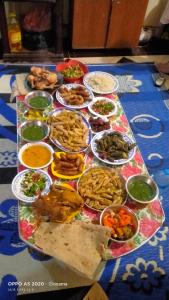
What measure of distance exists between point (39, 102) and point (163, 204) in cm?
151

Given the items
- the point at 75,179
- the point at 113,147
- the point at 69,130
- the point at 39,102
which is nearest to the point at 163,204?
the point at 113,147

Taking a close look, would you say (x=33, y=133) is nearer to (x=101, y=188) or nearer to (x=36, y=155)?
(x=36, y=155)

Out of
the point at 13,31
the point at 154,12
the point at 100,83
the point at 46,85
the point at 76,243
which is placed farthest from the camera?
the point at 154,12

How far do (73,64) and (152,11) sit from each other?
99.2 inches

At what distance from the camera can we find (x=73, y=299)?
6.91 feet

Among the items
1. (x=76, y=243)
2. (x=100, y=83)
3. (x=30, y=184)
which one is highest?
(x=100, y=83)

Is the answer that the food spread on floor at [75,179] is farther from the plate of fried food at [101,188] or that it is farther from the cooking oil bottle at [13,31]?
the cooking oil bottle at [13,31]

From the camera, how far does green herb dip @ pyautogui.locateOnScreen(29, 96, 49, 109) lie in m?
2.55

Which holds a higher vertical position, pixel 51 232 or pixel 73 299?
pixel 51 232

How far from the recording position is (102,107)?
8.70 ft

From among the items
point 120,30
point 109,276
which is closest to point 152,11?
point 120,30

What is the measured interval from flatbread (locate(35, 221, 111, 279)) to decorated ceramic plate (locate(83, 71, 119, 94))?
1.51m

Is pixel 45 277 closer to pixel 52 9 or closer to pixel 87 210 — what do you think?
pixel 87 210

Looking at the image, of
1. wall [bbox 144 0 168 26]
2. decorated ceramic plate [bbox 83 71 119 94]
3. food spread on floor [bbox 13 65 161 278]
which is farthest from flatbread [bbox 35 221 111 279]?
wall [bbox 144 0 168 26]
